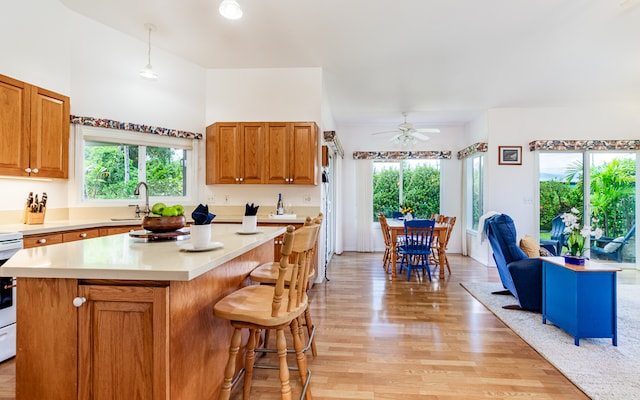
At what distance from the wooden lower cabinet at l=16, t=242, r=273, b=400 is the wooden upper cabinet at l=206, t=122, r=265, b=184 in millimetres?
2897

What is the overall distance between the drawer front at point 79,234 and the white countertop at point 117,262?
1399 mm

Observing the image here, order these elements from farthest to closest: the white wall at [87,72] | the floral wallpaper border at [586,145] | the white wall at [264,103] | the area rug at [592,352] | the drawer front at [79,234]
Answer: the floral wallpaper border at [586,145] < the white wall at [264,103] < the white wall at [87,72] < the drawer front at [79,234] < the area rug at [592,352]

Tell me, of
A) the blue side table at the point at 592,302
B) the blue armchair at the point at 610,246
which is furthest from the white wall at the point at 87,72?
the blue armchair at the point at 610,246

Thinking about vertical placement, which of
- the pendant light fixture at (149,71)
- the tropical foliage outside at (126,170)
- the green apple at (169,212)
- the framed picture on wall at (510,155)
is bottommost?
the green apple at (169,212)

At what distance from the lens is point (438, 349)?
2.31 meters

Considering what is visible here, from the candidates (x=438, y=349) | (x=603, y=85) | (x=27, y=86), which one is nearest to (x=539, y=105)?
(x=603, y=85)

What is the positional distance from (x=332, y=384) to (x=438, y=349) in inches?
36.6

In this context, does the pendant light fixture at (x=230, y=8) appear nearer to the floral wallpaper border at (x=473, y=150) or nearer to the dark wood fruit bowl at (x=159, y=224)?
the dark wood fruit bowl at (x=159, y=224)

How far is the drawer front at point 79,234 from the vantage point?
263 cm

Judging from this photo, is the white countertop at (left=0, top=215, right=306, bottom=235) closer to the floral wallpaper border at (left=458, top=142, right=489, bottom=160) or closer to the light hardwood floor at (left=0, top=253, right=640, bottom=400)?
the light hardwood floor at (left=0, top=253, right=640, bottom=400)

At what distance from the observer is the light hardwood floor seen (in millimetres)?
1812

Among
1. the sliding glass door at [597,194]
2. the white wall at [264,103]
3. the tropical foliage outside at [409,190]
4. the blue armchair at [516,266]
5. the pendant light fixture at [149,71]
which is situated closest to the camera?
the blue armchair at [516,266]

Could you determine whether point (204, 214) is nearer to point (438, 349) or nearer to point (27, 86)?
point (438, 349)

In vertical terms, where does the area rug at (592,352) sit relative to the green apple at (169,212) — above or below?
below
